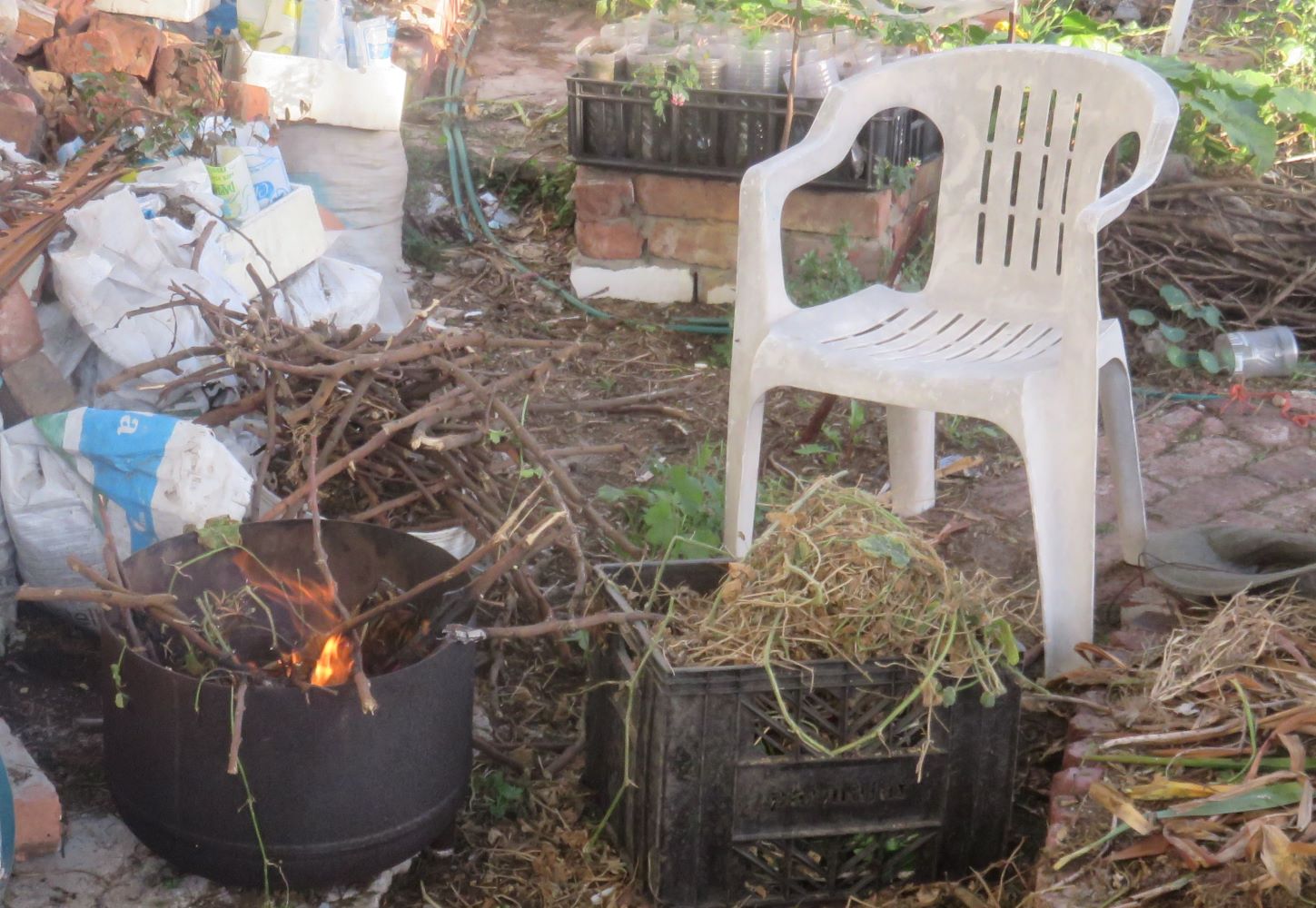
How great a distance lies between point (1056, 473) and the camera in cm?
259

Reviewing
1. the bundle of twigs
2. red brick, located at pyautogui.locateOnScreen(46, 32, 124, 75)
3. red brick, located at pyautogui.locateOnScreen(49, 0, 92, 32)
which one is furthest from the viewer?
the bundle of twigs

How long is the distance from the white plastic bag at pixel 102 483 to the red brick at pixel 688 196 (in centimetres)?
212

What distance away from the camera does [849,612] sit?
2.04m

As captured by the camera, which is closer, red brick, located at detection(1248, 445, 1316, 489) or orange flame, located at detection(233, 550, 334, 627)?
orange flame, located at detection(233, 550, 334, 627)

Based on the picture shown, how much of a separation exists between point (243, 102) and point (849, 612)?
2669 mm

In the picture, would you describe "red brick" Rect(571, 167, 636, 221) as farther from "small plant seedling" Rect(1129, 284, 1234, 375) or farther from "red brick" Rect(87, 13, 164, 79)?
"small plant seedling" Rect(1129, 284, 1234, 375)

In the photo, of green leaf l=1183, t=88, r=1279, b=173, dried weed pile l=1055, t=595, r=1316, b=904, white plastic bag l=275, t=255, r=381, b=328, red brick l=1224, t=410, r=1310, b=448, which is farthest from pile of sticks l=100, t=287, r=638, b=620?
green leaf l=1183, t=88, r=1279, b=173

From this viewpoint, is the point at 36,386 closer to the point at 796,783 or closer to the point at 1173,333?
the point at 796,783

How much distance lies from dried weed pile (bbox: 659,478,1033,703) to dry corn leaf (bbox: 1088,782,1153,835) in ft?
0.65

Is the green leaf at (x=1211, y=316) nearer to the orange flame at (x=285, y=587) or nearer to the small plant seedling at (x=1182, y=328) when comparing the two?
the small plant seedling at (x=1182, y=328)

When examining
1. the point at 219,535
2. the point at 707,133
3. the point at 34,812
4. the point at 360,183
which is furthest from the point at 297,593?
the point at 707,133

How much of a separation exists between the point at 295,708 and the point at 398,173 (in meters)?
2.75

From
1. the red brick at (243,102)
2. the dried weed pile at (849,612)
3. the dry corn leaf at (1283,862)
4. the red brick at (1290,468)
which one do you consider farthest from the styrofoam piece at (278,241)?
the red brick at (1290,468)

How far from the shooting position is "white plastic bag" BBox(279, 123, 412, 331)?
13.6ft
